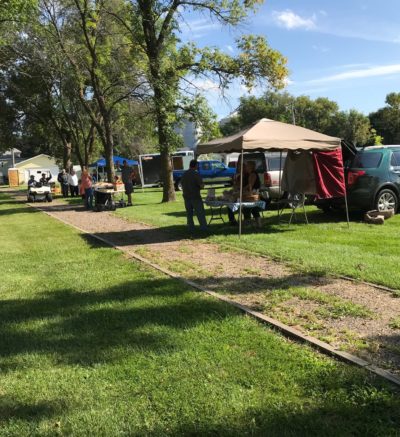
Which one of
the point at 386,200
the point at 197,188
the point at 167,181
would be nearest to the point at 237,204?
the point at 197,188

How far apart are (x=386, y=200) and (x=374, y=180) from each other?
697 millimetres

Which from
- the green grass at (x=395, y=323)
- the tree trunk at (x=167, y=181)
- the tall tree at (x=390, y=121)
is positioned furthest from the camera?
the tall tree at (x=390, y=121)

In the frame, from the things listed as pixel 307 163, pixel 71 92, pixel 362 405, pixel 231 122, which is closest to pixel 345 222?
pixel 307 163

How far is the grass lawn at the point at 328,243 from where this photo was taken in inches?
287

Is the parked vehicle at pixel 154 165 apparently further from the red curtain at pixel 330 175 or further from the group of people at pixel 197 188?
the red curtain at pixel 330 175

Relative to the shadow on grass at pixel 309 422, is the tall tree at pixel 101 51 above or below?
above

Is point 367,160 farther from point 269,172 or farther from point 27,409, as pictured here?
point 27,409

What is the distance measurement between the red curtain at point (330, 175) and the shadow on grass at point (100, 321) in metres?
Result: 5.91

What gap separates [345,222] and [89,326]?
27.8ft

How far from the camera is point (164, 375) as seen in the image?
13.3 ft

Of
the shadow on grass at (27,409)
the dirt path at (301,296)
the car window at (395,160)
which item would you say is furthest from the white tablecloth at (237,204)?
the shadow on grass at (27,409)

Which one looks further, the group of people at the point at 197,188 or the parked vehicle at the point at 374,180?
the parked vehicle at the point at 374,180

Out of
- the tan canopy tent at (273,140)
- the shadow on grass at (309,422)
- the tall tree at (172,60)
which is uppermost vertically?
the tall tree at (172,60)

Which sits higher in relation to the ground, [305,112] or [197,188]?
[305,112]
